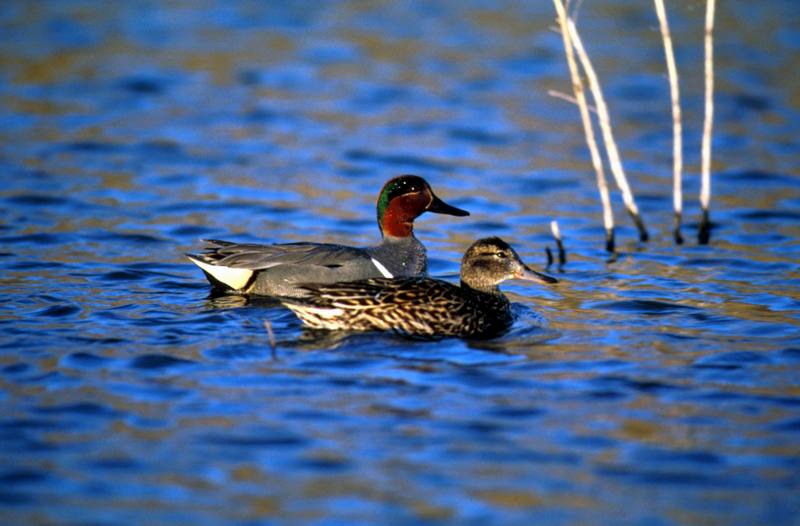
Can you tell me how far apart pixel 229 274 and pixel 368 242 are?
8.22 feet

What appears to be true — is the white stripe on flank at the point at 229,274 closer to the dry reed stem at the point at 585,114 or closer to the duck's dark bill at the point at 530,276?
the duck's dark bill at the point at 530,276

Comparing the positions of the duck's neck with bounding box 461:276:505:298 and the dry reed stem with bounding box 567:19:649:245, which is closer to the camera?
the duck's neck with bounding box 461:276:505:298

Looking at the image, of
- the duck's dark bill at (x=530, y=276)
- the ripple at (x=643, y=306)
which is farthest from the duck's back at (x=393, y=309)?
the ripple at (x=643, y=306)

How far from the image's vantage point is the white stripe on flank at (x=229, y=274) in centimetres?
928

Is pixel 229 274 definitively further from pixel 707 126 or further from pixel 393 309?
pixel 707 126

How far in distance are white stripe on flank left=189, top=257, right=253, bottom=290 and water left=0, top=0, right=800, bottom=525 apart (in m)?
0.23

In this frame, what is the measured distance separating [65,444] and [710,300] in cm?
507

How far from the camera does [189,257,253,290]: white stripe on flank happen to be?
9.28 meters

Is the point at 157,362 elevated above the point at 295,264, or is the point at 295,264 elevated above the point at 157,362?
the point at 295,264

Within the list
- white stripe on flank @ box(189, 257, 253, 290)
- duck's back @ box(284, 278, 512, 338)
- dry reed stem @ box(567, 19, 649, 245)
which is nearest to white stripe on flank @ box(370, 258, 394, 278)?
white stripe on flank @ box(189, 257, 253, 290)

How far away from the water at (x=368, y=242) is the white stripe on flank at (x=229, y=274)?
23cm

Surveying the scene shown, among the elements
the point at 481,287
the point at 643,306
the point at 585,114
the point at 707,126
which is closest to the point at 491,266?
the point at 481,287

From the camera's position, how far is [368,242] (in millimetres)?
11594

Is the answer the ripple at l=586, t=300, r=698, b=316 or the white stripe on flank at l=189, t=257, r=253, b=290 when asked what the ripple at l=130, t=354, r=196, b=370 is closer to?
the white stripe on flank at l=189, t=257, r=253, b=290
